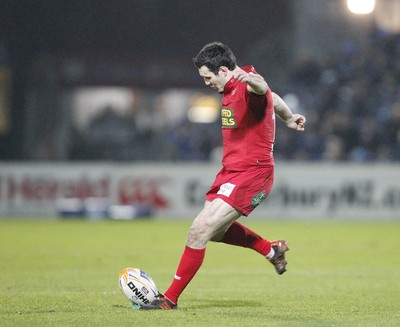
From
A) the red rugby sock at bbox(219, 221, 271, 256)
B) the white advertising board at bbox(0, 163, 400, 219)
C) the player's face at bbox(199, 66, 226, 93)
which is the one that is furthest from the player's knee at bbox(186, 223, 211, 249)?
the white advertising board at bbox(0, 163, 400, 219)

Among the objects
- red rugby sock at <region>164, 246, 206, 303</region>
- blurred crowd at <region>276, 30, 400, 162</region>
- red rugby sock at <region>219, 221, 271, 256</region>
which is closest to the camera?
red rugby sock at <region>164, 246, 206, 303</region>

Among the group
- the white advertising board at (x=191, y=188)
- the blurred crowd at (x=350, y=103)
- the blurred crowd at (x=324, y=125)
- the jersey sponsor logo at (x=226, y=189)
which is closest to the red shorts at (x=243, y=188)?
the jersey sponsor logo at (x=226, y=189)

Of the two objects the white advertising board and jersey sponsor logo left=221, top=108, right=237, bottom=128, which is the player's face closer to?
jersey sponsor logo left=221, top=108, right=237, bottom=128

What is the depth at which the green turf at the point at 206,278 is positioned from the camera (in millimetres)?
7551

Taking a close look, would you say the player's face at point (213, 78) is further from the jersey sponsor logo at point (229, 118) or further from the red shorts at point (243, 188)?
the red shorts at point (243, 188)

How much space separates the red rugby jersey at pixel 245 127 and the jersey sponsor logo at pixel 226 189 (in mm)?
184

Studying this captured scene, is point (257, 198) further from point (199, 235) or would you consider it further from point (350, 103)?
point (350, 103)

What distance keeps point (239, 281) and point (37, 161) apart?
14.1 meters

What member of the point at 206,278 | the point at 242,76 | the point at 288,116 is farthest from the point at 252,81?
the point at 206,278

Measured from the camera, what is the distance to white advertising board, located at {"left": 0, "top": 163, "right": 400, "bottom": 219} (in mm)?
23562

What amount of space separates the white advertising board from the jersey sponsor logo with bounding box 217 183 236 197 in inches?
611

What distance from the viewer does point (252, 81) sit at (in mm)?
7426

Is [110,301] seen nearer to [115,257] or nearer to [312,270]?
[312,270]

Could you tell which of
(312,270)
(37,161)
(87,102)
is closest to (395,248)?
(312,270)
